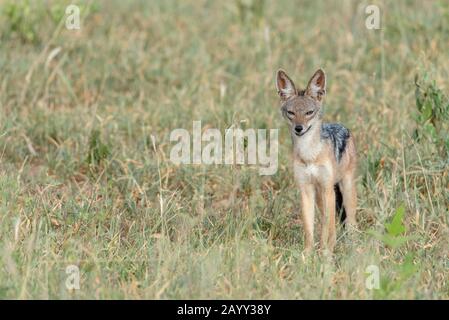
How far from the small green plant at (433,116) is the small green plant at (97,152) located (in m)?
2.40

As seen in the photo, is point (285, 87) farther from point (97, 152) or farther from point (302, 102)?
point (97, 152)

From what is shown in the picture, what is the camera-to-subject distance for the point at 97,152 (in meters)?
8.22

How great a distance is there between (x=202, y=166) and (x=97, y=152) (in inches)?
33.5

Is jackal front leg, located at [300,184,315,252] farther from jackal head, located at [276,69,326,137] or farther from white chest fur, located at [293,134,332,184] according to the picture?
jackal head, located at [276,69,326,137]

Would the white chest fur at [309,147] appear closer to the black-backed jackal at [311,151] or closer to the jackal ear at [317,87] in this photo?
→ the black-backed jackal at [311,151]

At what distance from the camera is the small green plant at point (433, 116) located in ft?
25.0

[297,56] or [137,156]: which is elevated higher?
[297,56]

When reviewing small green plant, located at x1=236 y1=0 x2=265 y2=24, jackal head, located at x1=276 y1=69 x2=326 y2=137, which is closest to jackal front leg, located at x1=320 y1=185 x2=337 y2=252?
jackal head, located at x1=276 y1=69 x2=326 y2=137

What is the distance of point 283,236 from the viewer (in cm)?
721

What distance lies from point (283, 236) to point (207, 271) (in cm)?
136

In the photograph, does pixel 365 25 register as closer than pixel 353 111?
No

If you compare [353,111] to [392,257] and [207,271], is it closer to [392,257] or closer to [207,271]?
[392,257]

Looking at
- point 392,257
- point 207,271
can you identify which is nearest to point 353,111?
point 392,257

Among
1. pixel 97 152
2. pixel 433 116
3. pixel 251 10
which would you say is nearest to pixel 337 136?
pixel 433 116
